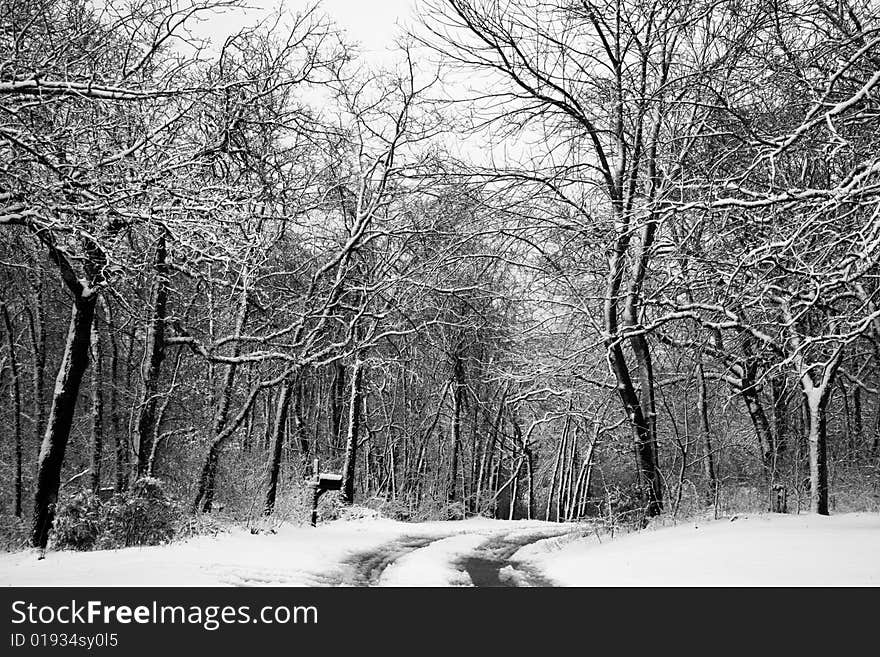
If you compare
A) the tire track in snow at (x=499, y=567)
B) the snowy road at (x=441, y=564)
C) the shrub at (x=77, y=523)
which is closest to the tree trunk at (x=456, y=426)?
the snowy road at (x=441, y=564)

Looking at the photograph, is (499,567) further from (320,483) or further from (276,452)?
(276,452)

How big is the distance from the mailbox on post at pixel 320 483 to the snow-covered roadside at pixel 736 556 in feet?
14.3

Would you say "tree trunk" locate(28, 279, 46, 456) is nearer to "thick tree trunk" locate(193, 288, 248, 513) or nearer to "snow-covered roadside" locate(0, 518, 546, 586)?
"thick tree trunk" locate(193, 288, 248, 513)

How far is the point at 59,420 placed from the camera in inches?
492

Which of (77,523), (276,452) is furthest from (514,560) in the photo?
(276,452)

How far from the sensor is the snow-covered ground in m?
7.41

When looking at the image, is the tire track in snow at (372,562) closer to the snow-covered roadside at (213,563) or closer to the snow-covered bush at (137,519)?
the snow-covered roadside at (213,563)

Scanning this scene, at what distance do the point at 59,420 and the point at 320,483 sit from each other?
194 inches

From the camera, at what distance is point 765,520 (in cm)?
1104

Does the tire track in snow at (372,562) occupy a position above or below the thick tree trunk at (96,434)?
below

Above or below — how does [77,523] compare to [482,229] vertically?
below

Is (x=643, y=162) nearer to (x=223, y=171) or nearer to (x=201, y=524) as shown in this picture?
(x=223, y=171)

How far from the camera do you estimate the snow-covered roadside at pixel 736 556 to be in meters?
7.35

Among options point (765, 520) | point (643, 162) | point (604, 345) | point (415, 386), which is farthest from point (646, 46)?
point (415, 386)
